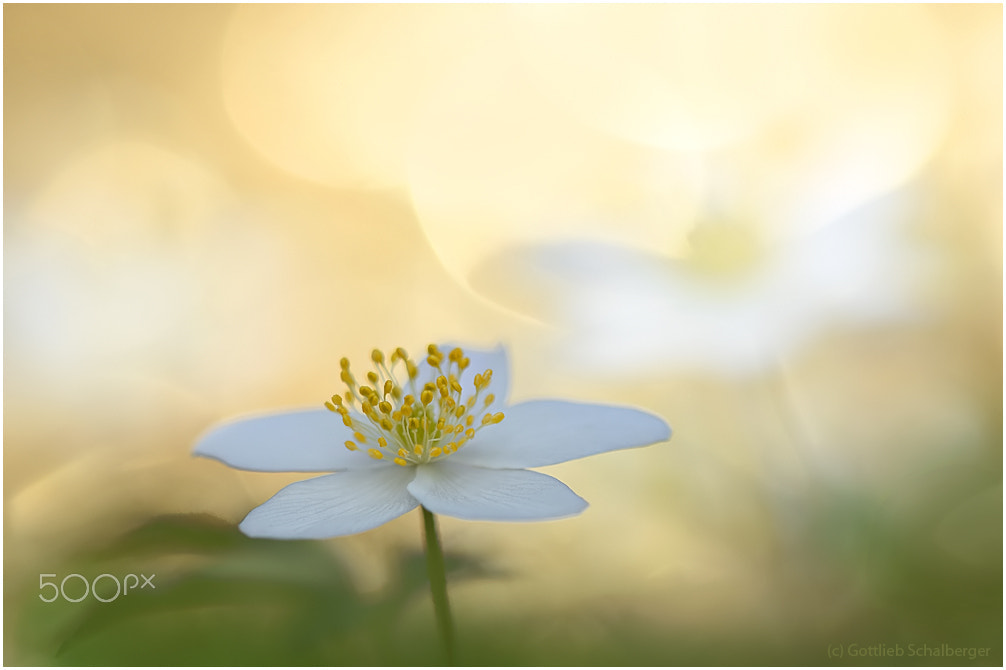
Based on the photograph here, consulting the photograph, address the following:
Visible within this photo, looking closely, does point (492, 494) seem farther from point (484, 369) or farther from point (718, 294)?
point (718, 294)

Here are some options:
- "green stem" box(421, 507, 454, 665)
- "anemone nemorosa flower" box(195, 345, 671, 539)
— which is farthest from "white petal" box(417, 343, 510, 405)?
"green stem" box(421, 507, 454, 665)

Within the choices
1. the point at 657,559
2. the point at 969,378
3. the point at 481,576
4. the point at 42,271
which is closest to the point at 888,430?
the point at 969,378

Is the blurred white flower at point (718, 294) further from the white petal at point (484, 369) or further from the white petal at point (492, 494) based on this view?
the white petal at point (492, 494)

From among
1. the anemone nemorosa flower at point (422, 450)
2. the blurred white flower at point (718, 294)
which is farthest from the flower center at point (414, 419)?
the blurred white flower at point (718, 294)

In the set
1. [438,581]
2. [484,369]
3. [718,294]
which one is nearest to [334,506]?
[438,581]

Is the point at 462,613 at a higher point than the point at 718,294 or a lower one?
lower

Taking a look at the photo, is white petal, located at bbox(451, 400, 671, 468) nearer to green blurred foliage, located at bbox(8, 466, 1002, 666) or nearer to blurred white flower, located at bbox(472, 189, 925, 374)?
green blurred foliage, located at bbox(8, 466, 1002, 666)

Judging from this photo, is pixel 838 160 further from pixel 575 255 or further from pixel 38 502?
pixel 38 502
